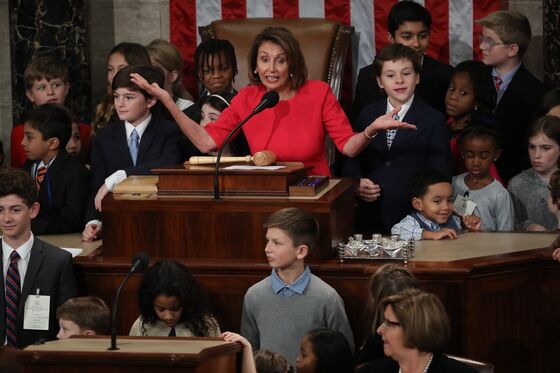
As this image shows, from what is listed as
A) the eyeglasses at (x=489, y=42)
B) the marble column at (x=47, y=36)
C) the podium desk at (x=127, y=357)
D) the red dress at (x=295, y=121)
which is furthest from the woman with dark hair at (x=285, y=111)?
the podium desk at (x=127, y=357)

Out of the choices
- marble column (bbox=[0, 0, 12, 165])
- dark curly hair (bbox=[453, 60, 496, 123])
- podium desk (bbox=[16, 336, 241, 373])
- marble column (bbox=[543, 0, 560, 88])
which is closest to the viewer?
podium desk (bbox=[16, 336, 241, 373])

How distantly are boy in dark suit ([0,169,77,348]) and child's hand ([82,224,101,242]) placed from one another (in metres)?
0.62

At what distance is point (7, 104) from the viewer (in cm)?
1025

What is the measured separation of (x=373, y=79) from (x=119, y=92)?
1.95 metres

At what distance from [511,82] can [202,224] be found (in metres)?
3.12

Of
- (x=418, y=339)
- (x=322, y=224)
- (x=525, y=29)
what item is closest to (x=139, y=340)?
(x=418, y=339)

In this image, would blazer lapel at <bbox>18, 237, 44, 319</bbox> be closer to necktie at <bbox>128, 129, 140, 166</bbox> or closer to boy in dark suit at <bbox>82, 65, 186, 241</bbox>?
boy in dark suit at <bbox>82, 65, 186, 241</bbox>

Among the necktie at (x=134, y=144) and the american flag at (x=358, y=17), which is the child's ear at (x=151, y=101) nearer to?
the necktie at (x=134, y=144)

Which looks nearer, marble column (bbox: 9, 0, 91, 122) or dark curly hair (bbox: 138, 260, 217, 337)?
dark curly hair (bbox: 138, 260, 217, 337)

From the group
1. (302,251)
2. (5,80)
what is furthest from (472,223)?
(5,80)

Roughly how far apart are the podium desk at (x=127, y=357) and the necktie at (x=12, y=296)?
1.91m

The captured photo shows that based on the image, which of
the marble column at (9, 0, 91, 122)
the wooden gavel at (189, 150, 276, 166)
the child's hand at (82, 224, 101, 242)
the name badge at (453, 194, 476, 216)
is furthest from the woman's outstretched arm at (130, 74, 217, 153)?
the marble column at (9, 0, 91, 122)

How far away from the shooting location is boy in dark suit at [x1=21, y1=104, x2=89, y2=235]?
7.88m

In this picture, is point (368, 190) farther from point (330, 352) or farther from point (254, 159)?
point (330, 352)
